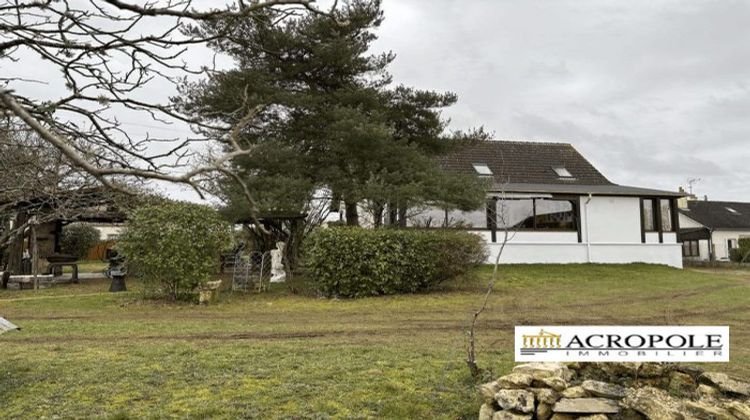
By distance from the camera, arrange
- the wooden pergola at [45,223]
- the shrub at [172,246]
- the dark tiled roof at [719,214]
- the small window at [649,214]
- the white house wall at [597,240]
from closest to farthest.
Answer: the wooden pergola at [45,223] < the shrub at [172,246] < the white house wall at [597,240] < the small window at [649,214] < the dark tiled roof at [719,214]

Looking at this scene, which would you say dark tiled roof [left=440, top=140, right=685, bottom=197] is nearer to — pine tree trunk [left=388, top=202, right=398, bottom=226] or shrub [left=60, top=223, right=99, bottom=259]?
pine tree trunk [left=388, top=202, right=398, bottom=226]

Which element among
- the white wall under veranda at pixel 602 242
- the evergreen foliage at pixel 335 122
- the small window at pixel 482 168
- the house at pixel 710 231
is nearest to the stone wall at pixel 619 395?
the evergreen foliage at pixel 335 122

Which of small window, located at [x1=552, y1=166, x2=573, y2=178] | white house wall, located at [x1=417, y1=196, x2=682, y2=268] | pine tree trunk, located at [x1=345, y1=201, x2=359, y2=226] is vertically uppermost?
small window, located at [x1=552, y1=166, x2=573, y2=178]

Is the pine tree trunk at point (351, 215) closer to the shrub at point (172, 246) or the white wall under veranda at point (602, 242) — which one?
the shrub at point (172, 246)

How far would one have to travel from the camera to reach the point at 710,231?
110 ft

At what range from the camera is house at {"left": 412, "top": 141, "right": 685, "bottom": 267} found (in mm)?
21547

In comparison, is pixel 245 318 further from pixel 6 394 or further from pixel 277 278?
pixel 277 278

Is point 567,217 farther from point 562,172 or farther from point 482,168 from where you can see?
point 482,168

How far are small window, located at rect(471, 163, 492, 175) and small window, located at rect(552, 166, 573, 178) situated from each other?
3.44 m

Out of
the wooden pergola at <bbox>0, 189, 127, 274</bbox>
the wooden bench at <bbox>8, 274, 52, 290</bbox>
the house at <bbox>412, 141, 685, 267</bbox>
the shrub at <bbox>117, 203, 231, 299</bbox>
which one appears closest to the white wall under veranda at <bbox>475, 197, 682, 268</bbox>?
the house at <bbox>412, 141, 685, 267</bbox>

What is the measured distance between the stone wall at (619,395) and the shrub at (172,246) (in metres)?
9.88

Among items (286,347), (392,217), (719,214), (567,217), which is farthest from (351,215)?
(719,214)

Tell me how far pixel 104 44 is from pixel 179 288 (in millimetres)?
10471

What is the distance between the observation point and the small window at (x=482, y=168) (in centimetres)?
2389
